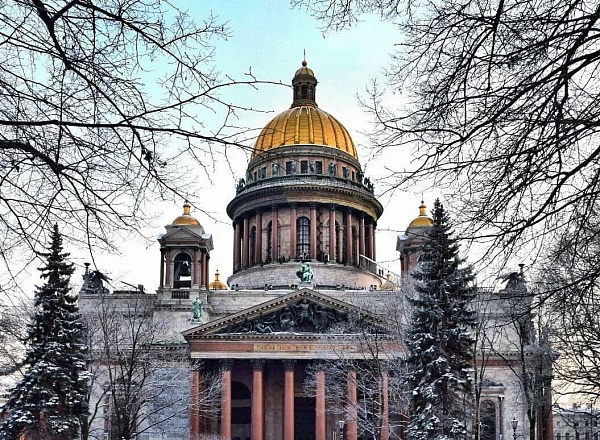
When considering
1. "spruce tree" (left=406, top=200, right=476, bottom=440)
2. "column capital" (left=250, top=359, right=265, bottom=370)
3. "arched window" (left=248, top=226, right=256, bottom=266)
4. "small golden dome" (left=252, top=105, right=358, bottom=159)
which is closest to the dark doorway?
"column capital" (left=250, top=359, right=265, bottom=370)

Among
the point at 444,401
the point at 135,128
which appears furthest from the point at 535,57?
the point at 444,401

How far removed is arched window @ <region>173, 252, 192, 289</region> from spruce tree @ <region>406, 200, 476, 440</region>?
2786 cm

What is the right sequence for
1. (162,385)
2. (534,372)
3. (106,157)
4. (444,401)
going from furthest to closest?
(162,385), (534,372), (444,401), (106,157)

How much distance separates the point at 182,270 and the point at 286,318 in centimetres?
1108

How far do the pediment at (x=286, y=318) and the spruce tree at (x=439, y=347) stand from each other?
17906 mm

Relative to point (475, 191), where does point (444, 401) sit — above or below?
below

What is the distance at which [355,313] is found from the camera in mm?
52938

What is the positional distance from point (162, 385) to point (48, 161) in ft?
138

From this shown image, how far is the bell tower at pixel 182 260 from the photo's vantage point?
2418 inches

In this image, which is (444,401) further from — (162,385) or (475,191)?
(475,191)

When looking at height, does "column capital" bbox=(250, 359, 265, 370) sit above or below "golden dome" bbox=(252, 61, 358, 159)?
below

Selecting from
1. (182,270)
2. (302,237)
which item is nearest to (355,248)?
(302,237)

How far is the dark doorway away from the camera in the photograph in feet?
194

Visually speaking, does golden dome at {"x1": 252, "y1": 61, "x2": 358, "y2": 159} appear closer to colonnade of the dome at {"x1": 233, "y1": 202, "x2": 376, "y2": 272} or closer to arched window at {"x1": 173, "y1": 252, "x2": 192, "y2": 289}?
colonnade of the dome at {"x1": 233, "y1": 202, "x2": 376, "y2": 272}
